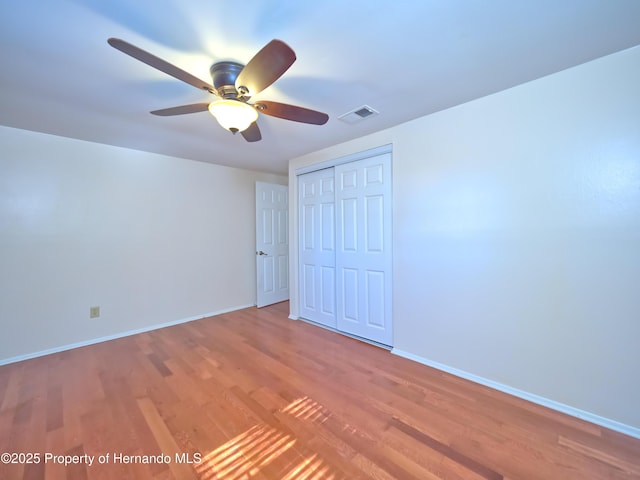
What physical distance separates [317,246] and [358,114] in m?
1.74

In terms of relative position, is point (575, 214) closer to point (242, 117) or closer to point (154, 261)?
point (242, 117)

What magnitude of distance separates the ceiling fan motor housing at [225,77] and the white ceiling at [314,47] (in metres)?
0.04

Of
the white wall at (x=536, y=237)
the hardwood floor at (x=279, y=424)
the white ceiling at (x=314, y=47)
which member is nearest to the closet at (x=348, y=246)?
the white wall at (x=536, y=237)

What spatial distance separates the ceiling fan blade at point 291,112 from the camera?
Answer: 1616 mm

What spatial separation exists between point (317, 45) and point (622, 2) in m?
1.45

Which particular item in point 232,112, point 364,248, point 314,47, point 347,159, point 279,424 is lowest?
point 279,424

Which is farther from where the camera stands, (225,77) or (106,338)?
(106,338)

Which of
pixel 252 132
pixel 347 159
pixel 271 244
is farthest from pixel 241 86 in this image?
pixel 271 244

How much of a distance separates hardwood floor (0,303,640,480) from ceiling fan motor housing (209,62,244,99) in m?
2.09

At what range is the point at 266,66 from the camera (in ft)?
4.02

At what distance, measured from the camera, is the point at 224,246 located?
4.12 metres

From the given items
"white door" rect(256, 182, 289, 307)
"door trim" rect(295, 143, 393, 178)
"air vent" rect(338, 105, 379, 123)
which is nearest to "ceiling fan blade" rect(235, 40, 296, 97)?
"air vent" rect(338, 105, 379, 123)

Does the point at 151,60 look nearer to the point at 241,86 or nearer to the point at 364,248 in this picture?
the point at 241,86

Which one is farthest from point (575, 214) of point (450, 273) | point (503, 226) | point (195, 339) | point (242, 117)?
Answer: point (195, 339)
